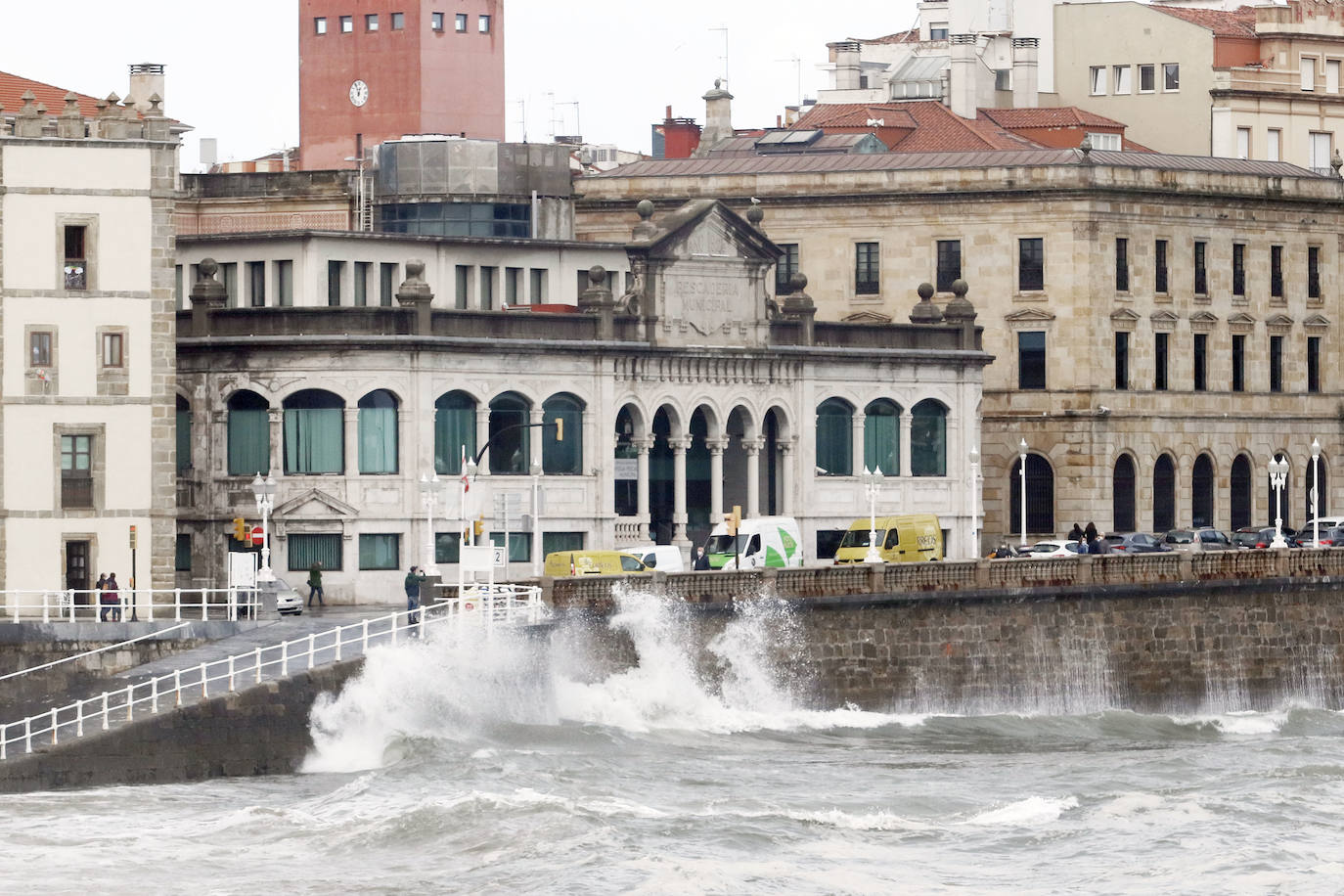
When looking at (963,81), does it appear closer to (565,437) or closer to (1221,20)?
(1221,20)

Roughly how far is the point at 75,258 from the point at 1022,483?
3524 cm

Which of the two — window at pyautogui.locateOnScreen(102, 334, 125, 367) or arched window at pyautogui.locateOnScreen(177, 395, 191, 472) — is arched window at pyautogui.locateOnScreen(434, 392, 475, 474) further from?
window at pyautogui.locateOnScreen(102, 334, 125, 367)

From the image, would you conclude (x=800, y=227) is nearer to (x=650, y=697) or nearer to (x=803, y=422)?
(x=803, y=422)

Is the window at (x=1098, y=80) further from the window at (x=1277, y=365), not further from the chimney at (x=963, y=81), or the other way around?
the window at (x=1277, y=365)

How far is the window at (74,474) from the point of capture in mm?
82938

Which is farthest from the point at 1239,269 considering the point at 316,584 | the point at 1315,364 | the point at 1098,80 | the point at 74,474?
the point at 74,474

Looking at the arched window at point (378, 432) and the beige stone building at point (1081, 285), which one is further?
the beige stone building at point (1081, 285)

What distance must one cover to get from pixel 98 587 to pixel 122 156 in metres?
9.55

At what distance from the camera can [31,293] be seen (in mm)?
82625

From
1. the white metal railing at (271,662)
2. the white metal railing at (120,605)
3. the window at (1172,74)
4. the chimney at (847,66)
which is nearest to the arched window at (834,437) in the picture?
the white metal railing at (120,605)

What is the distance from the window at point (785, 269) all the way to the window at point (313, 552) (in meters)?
27.5

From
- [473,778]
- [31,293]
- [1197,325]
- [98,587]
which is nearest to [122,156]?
[31,293]

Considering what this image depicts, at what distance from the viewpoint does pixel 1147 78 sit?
414 feet

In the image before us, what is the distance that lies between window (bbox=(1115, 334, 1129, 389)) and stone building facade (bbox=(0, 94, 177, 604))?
3820 cm
